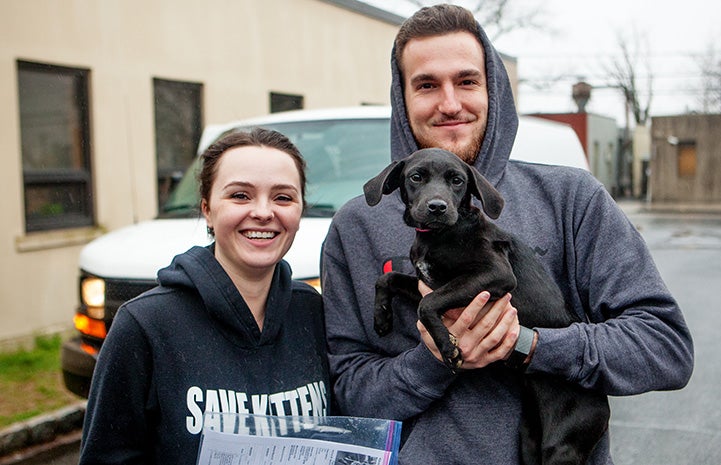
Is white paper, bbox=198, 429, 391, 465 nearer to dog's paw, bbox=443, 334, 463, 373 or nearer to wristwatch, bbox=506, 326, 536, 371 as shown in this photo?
dog's paw, bbox=443, 334, 463, 373

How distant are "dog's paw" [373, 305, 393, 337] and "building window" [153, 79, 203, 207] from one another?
9.06 m

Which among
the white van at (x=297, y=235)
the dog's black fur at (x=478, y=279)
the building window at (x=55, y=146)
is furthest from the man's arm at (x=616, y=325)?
the building window at (x=55, y=146)

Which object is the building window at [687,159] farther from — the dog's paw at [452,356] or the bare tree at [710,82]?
the dog's paw at [452,356]

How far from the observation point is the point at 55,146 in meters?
9.65

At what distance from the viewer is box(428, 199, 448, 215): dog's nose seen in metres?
2.23

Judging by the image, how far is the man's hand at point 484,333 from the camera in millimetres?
2129

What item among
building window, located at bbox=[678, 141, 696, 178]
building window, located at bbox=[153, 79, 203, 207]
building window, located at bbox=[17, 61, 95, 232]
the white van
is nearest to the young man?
the white van

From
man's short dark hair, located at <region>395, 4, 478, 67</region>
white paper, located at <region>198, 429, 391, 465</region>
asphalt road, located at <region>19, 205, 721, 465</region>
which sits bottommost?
asphalt road, located at <region>19, 205, 721, 465</region>

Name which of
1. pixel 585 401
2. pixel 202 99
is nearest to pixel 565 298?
pixel 585 401

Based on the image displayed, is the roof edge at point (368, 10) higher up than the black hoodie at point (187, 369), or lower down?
higher up

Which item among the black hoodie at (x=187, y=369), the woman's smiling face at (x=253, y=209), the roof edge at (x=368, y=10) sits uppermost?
the roof edge at (x=368, y=10)

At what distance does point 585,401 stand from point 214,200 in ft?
4.39

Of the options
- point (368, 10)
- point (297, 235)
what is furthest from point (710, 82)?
point (297, 235)

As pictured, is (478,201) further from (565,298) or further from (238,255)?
(238,255)
